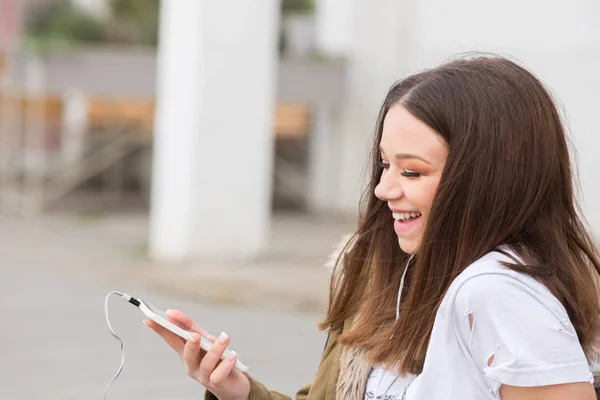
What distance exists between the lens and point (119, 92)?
13.6 meters

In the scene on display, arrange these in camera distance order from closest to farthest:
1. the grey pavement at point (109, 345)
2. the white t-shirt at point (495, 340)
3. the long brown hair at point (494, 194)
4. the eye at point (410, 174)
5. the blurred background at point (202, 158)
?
1. the white t-shirt at point (495, 340)
2. the long brown hair at point (494, 194)
3. the eye at point (410, 174)
4. the grey pavement at point (109, 345)
5. the blurred background at point (202, 158)

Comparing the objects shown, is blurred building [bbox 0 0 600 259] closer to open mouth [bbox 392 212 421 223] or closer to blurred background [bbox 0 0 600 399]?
blurred background [bbox 0 0 600 399]

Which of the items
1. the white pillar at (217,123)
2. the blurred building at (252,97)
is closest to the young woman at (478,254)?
the blurred building at (252,97)

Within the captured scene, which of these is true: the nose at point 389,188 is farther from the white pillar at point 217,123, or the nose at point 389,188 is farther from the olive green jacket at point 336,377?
the white pillar at point 217,123

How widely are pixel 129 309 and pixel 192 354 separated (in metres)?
6.18

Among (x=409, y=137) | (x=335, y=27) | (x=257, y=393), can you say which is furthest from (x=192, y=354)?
(x=335, y=27)

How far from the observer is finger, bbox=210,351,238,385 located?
2.03m

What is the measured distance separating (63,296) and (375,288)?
7028 mm

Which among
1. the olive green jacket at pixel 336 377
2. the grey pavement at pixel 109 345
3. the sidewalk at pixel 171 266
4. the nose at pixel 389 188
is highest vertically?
the nose at pixel 389 188

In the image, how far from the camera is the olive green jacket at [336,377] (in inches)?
79.7

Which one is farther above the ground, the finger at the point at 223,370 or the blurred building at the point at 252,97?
the finger at the point at 223,370

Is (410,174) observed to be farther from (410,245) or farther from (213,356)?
(213,356)

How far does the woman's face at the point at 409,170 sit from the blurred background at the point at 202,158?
363cm

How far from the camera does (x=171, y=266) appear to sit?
10414 mm
